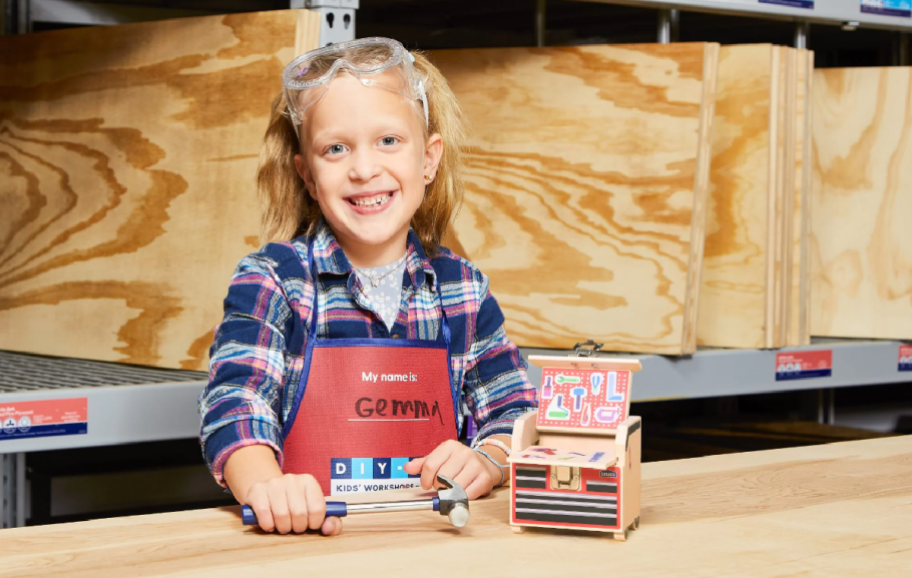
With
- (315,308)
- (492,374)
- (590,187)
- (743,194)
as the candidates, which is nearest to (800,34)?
(743,194)

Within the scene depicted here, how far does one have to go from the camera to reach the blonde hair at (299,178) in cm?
117

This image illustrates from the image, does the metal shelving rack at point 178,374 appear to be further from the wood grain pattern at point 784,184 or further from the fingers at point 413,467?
the fingers at point 413,467

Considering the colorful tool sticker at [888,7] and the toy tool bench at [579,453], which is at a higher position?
the colorful tool sticker at [888,7]

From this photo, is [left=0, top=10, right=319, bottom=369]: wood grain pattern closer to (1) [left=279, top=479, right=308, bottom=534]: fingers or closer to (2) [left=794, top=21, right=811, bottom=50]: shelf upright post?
(1) [left=279, top=479, right=308, bottom=534]: fingers

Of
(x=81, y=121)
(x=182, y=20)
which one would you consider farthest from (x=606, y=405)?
(x=81, y=121)

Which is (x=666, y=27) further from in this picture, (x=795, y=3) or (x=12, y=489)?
(x=12, y=489)

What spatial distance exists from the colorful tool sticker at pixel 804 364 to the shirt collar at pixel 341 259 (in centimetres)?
84

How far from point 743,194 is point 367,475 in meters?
0.93

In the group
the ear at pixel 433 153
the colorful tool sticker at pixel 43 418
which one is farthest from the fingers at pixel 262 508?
the colorful tool sticker at pixel 43 418

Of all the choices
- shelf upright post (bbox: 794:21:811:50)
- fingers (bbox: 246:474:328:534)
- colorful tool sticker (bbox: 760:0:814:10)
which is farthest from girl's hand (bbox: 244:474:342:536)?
shelf upright post (bbox: 794:21:811:50)

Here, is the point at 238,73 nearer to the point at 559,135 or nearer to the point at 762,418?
the point at 559,135

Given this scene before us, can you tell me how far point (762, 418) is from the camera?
244 centimetres

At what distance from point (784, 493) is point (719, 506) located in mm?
81

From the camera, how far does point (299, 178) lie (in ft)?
3.87
